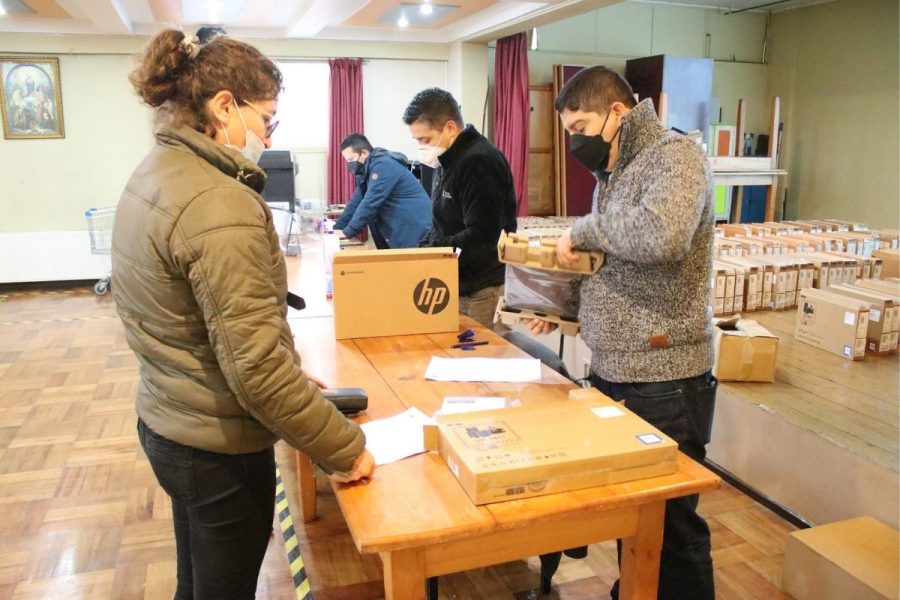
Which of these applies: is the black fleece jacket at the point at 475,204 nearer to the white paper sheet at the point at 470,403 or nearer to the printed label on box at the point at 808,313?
the white paper sheet at the point at 470,403

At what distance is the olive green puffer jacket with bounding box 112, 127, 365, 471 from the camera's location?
3.58ft

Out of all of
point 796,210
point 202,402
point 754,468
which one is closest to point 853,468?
point 754,468

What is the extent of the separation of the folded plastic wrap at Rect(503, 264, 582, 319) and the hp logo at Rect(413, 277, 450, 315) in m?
0.34

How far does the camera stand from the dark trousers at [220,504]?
4.13 feet

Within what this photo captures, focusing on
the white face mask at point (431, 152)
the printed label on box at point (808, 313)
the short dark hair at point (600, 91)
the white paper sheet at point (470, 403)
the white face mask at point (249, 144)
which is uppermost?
the short dark hair at point (600, 91)

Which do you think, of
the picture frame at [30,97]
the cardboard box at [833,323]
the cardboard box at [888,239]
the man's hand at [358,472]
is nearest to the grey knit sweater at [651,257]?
the man's hand at [358,472]

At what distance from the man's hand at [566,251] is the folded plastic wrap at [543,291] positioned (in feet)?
0.52

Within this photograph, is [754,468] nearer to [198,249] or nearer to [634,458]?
[634,458]

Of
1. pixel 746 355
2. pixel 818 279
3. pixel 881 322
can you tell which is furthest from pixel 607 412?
pixel 818 279

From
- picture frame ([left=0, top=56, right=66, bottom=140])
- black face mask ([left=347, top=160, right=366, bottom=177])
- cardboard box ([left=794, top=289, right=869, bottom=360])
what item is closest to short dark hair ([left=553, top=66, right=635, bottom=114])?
cardboard box ([left=794, top=289, right=869, bottom=360])

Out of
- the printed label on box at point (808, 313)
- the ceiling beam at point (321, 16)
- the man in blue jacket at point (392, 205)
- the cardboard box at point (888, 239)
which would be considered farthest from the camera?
the ceiling beam at point (321, 16)

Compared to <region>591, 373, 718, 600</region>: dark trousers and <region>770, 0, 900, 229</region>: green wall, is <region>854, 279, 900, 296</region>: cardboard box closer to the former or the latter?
<region>591, 373, 718, 600</region>: dark trousers

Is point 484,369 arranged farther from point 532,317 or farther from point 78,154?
point 78,154

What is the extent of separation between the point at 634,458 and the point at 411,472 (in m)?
0.41
